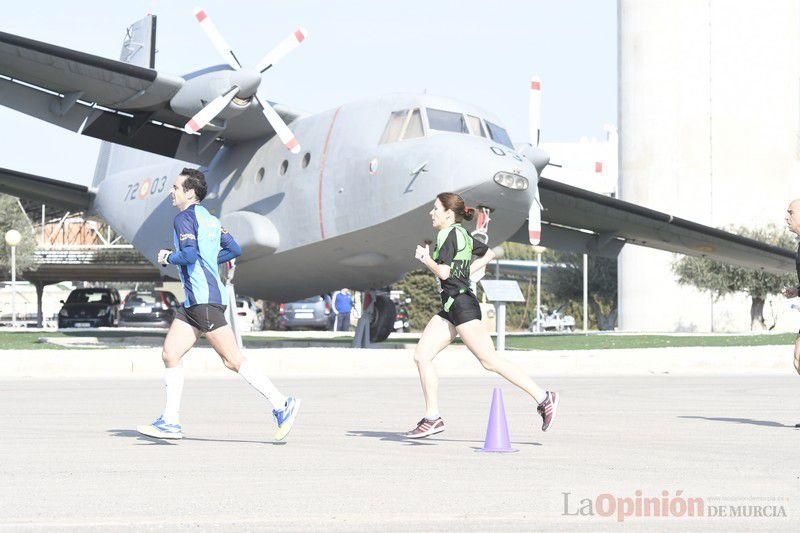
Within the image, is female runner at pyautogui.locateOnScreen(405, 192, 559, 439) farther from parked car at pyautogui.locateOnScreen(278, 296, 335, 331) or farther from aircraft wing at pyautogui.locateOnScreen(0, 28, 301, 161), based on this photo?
parked car at pyautogui.locateOnScreen(278, 296, 335, 331)

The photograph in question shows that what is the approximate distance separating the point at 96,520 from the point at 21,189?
2080cm

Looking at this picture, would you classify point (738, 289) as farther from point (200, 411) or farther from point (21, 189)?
point (200, 411)

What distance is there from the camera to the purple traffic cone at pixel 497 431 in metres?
8.48

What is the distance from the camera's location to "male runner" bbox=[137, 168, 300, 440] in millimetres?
8992

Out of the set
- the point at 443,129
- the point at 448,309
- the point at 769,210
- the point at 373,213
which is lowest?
the point at 448,309

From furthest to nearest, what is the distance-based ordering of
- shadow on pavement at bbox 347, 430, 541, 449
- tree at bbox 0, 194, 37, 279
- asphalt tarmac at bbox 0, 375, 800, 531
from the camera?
tree at bbox 0, 194, 37, 279
shadow on pavement at bbox 347, 430, 541, 449
asphalt tarmac at bbox 0, 375, 800, 531

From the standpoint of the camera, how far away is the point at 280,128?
20812mm

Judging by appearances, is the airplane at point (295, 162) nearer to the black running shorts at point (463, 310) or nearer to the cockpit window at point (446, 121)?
the cockpit window at point (446, 121)

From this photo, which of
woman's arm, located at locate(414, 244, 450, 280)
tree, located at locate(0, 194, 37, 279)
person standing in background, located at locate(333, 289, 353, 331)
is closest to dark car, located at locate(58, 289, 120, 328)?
tree, located at locate(0, 194, 37, 279)

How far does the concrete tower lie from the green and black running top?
4975cm

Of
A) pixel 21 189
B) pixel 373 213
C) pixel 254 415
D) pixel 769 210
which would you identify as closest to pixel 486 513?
pixel 254 415

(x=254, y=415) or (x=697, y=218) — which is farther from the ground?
(x=697, y=218)

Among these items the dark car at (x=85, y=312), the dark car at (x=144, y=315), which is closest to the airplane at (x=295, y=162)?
the dark car at (x=144, y=315)

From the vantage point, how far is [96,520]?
5.71 meters
